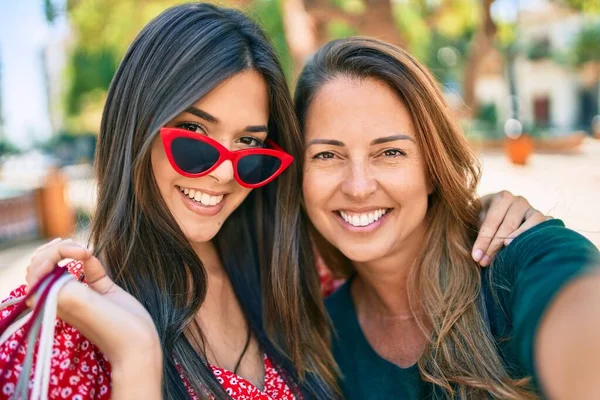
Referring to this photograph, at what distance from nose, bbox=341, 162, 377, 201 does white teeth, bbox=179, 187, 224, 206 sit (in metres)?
0.51

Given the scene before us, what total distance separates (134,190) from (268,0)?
12344mm

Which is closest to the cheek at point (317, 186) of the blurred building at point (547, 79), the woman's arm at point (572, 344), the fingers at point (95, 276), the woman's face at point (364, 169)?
the woman's face at point (364, 169)

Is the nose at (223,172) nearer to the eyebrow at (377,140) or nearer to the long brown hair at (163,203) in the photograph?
the long brown hair at (163,203)

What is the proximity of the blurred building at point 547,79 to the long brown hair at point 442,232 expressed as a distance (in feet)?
122

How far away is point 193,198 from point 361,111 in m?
0.72

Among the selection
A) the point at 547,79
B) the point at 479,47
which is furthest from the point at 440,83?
the point at 547,79

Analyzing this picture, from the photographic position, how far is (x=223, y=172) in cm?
205

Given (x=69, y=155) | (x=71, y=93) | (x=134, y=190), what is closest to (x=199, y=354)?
(x=134, y=190)

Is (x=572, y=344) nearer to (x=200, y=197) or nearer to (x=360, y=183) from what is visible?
(x=360, y=183)

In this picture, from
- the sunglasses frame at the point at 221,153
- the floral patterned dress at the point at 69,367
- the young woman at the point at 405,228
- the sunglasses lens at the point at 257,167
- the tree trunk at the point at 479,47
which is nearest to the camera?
the floral patterned dress at the point at 69,367

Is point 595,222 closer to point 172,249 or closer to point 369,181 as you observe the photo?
point 369,181

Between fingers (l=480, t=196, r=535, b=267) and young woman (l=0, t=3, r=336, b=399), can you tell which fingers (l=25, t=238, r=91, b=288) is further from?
fingers (l=480, t=196, r=535, b=267)

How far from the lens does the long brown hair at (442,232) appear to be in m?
2.00

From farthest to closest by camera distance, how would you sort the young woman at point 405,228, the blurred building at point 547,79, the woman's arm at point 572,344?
the blurred building at point 547,79 → the young woman at point 405,228 → the woman's arm at point 572,344
